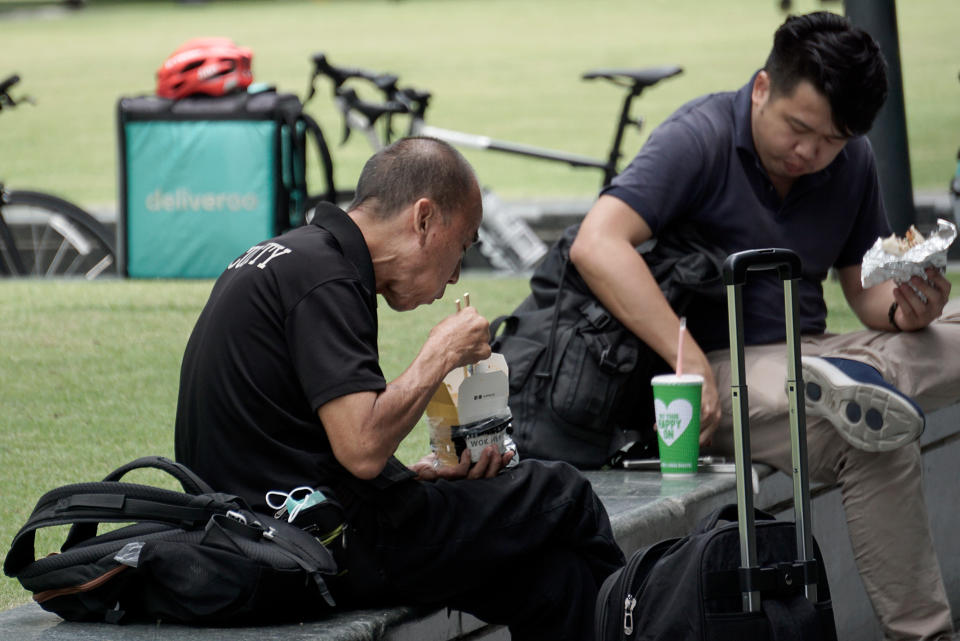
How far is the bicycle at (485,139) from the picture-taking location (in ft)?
27.7

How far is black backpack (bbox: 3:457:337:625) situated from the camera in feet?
7.75

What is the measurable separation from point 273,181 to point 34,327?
1.53 m

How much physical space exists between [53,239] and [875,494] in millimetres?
6216

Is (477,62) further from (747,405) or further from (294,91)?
(747,405)

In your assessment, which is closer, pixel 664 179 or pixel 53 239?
pixel 664 179

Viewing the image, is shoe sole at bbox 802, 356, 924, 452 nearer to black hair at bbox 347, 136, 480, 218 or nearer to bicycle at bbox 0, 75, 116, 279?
black hair at bbox 347, 136, 480, 218

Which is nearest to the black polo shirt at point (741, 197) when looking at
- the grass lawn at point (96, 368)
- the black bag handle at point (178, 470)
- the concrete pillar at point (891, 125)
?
the grass lawn at point (96, 368)

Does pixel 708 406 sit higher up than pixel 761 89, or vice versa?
pixel 761 89

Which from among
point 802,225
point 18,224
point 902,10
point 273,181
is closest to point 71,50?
point 902,10

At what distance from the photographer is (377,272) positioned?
2.64 m

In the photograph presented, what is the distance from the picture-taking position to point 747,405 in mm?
2340

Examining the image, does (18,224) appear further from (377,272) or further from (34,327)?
(377,272)

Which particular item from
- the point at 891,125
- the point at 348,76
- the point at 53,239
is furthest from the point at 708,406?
the point at 53,239

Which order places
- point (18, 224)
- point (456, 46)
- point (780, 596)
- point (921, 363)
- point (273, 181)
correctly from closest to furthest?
1. point (780, 596)
2. point (921, 363)
3. point (273, 181)
4. point (18, 224)
5. point (456, 46)
